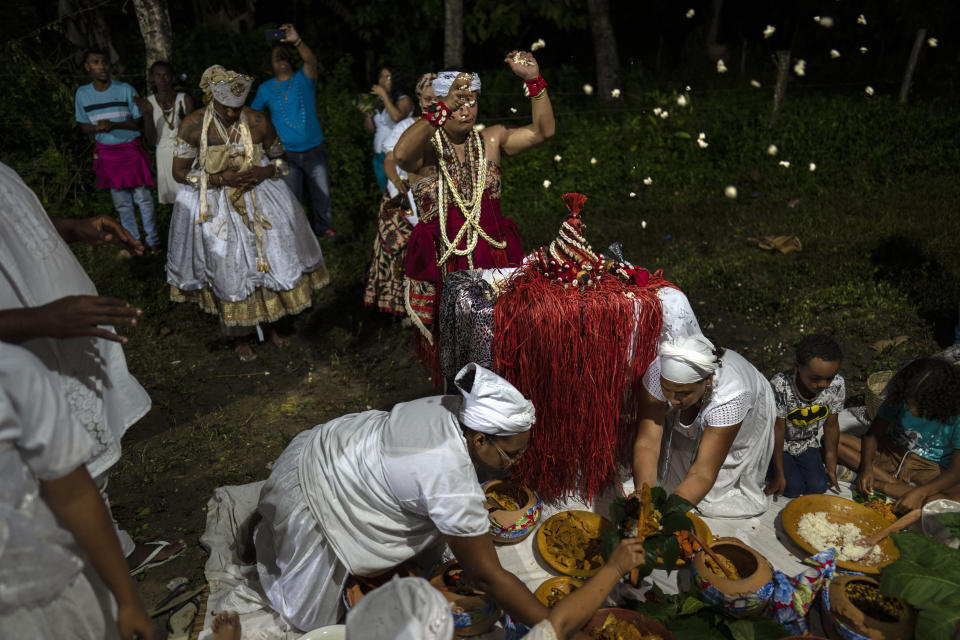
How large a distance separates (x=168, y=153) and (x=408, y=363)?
3.30m

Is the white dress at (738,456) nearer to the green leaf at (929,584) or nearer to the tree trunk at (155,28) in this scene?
the green leaf at (929,584)

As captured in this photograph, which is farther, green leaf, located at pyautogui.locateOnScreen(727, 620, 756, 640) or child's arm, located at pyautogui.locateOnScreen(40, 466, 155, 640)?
green leaf, located at pyautogui.locateOnScreen(727, 620, 756, 640)

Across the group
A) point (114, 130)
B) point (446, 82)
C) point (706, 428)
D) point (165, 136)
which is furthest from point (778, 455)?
point (114, 130)

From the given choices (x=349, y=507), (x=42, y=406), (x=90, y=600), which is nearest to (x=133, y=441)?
(x=349, y=507)

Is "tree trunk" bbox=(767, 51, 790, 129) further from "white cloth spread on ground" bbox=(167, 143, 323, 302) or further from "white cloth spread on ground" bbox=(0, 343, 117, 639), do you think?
"white cloth spread on ground" bbox=(0, 343, 117, 639)

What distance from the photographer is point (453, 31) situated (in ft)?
28.3

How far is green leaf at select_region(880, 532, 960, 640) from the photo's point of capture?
2.23m

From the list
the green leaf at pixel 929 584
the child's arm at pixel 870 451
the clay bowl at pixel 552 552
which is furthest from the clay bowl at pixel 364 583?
the child's arm at pixel 870 451

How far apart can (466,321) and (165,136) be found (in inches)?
185

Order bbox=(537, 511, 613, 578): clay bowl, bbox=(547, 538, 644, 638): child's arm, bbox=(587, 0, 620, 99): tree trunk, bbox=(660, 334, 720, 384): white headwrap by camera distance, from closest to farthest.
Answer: bbox=(547, 538, 644, 638): child's arm → bbox=(660, 334, 720, 384): white headwrap → bbox=(537, 511, 613, 578): clay bowl → bbox=(587, 0, 620, 99): tree trunk

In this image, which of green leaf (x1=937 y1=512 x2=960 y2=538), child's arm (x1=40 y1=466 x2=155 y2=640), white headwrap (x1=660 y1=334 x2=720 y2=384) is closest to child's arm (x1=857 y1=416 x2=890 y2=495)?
green leaf (x1=937 y1=512 x2=960 y2=538)

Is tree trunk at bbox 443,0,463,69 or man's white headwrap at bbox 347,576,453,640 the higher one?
tree trunk at bbox 443,0,463,69

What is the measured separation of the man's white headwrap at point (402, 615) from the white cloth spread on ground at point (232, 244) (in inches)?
140

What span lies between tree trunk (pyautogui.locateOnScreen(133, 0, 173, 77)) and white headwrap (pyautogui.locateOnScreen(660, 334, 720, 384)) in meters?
6.38
